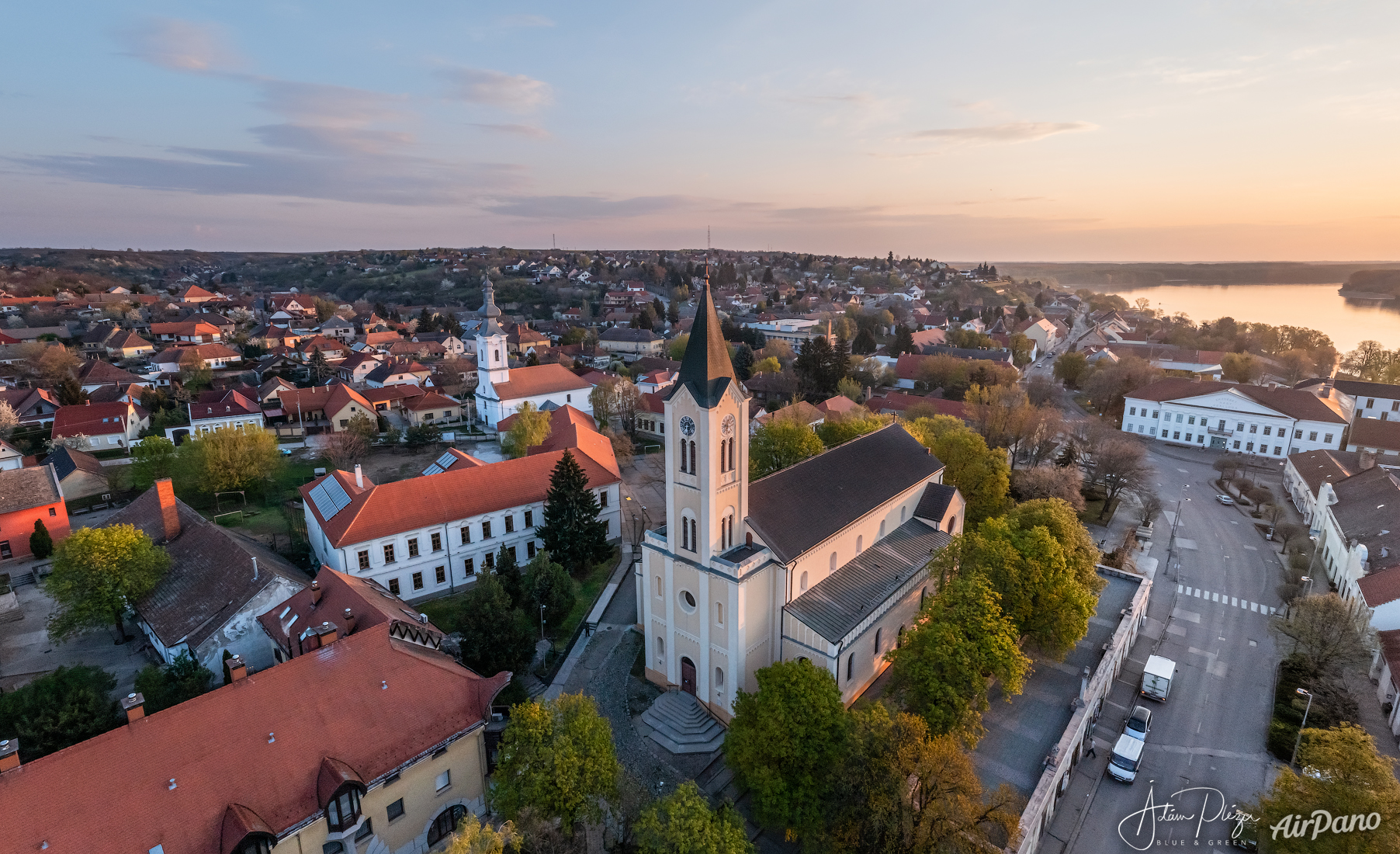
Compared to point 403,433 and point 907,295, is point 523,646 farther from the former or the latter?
point 907,295

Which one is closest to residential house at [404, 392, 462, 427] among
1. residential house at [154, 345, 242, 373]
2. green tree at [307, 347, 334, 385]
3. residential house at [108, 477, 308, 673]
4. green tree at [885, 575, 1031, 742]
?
green tree at [307, 347, 334, 385]

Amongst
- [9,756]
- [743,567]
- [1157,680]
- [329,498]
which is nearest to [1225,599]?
[1157,680]

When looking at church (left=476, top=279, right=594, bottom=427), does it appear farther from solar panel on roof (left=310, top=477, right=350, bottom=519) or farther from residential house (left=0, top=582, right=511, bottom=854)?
residential house (left=0, top=582, right=511, bottom=854)

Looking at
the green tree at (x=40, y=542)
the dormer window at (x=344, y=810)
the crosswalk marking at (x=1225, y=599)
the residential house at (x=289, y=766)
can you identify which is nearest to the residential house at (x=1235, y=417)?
the crosswalk marking at (x=1225, y=599)

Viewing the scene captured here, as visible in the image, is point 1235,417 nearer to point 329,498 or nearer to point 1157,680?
point 1157,680

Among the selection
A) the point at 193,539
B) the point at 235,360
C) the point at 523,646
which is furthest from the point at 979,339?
the point at 235,360

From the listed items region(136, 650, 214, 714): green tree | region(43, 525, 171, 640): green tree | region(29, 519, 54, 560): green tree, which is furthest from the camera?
region(29, 519, 54, 560): green tree
